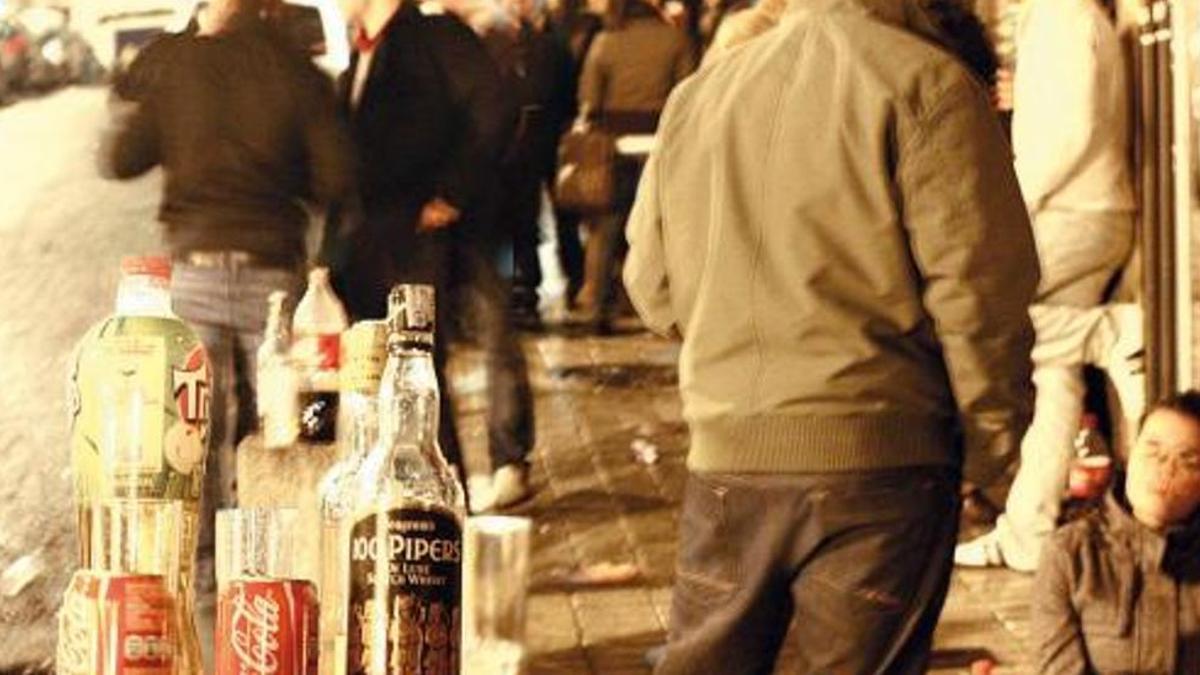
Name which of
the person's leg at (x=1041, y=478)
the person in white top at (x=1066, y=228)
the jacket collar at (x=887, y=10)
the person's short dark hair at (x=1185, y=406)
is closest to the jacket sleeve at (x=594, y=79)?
the person in white top at (x=1066, y=228)

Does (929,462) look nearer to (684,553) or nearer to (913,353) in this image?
(913,353)

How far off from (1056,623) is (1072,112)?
8.69ft

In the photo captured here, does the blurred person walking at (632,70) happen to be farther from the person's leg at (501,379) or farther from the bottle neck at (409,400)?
the bottle neck at (409,400)

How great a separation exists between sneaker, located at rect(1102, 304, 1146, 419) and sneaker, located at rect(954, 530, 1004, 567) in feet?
2.17

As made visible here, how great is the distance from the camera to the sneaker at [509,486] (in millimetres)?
8625

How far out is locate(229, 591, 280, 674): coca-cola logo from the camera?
222cm

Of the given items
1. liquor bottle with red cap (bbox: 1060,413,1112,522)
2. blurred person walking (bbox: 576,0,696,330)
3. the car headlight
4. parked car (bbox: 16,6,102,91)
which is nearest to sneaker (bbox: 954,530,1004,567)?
liquor bottle with red cap (bbox: 1060,413,1112,522)

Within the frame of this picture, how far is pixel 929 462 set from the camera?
13.3 ft

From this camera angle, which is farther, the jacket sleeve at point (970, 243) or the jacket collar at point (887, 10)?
the jacket collar at point (887, 10)

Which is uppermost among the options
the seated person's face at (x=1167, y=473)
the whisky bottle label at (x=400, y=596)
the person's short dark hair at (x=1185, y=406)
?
the whisky bottle label at (x=400, y=596)

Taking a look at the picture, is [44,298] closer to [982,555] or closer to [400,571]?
[982,555]

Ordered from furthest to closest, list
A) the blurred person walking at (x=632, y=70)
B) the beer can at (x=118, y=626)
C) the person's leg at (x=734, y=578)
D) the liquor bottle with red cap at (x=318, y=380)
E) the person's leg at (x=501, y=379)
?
the blurred person walking at (x=632, y=70) → the person's leg at (x=501, y=379) → the liquor bottle with red cap at (x=318, y=380) → the person's leg at (x=734, y=578) → the beer can at (x=118, y=626)

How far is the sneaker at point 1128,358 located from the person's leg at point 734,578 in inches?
165

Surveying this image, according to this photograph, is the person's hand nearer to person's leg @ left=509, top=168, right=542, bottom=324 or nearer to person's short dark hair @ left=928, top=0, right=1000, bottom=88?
person's leg @ left=509, top=168, right=542, bottom=324
